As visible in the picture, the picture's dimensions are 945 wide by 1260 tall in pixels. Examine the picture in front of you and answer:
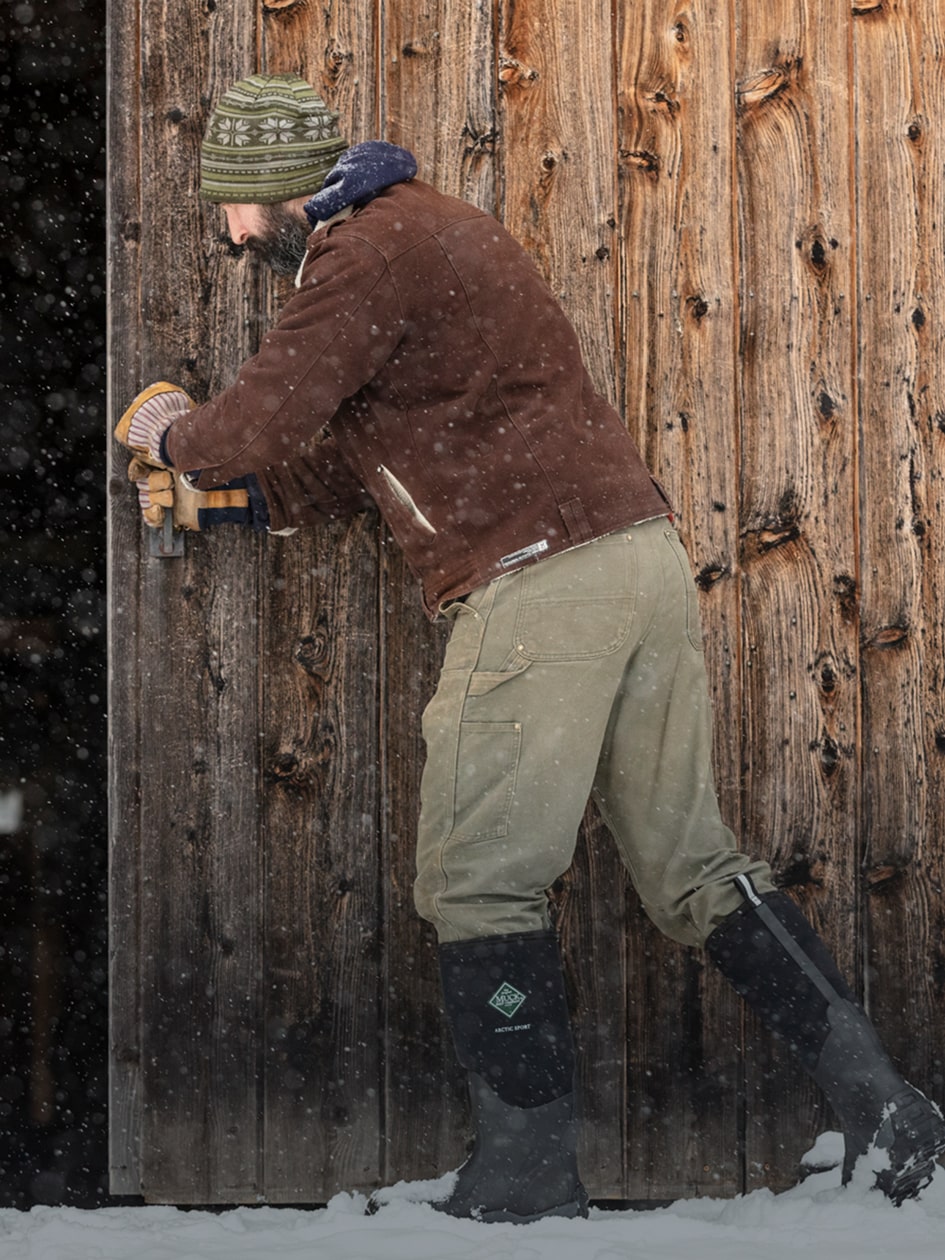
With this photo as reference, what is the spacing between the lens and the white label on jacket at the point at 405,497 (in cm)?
178

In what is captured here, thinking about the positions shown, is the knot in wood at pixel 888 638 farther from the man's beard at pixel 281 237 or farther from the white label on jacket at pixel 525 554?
the man's beard at pixel 281 237

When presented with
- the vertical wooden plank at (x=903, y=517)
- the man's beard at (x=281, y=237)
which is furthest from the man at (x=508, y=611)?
the vertical wooden plank at (x=903, y=517)

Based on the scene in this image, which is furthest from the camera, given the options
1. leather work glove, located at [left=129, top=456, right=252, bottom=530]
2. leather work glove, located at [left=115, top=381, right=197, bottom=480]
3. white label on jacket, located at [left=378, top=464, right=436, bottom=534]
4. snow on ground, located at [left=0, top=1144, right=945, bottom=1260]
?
leather work glove, located at [left=129, top=456, right=252, bottom=530]

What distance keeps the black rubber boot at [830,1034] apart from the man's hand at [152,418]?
1236mm

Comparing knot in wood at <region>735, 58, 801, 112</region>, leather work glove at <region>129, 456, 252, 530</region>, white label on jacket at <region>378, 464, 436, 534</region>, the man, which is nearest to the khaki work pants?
the man

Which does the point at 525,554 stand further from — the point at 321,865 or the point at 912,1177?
the point at 912,1177

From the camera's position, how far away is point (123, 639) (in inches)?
87.6

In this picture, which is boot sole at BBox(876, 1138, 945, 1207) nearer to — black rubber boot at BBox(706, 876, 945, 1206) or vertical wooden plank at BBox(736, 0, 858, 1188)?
black rubber boot at BBox(706, 876, 945, 1206)

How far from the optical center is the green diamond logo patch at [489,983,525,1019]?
5.44 ft

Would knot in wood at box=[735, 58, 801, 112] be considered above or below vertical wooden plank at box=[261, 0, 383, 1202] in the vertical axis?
above

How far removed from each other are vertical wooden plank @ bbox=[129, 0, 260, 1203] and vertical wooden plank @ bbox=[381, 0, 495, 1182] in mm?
276

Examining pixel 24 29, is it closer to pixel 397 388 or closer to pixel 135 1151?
pixel 397 388

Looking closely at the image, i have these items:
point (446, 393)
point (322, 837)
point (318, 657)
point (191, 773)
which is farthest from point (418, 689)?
point (446, 393)

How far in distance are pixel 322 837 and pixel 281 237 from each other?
1119mm
